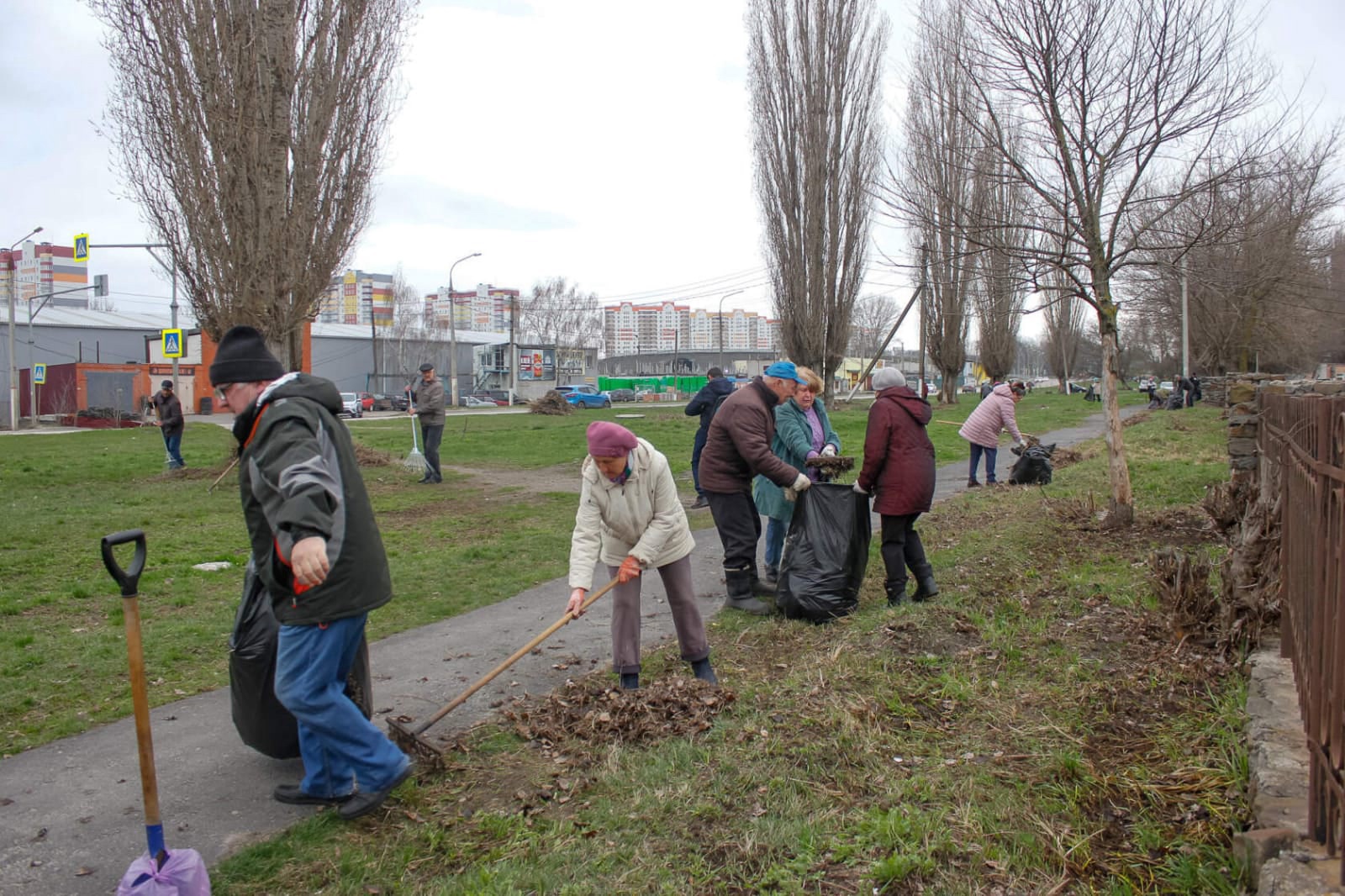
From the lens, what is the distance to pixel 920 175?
28.4 ft

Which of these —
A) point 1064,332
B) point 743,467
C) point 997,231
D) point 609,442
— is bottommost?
point 743,467

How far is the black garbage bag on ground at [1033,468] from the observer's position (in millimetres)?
12008

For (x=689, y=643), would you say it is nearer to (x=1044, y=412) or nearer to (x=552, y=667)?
(x=552, y=667)

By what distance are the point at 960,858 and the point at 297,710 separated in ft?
7.75

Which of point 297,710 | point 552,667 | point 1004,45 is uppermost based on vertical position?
point 1004,45

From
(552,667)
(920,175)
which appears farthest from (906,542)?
(920,175)

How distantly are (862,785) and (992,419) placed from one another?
957 centimetres

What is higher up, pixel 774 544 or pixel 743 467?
pixel 743 467

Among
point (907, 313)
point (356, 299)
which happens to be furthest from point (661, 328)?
point (907, 313)

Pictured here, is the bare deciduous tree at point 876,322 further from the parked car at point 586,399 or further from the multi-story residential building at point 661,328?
the multi-story residential building at point 661,328

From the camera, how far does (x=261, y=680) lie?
12.1 ft

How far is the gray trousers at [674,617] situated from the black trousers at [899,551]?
1.92 meters

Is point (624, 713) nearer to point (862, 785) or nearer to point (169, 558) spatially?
point (862, 785)

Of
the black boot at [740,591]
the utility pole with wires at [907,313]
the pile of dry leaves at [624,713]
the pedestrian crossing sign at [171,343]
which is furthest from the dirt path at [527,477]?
the pedestrian crossing sign at [171,343]
